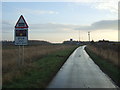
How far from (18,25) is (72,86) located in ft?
23.6

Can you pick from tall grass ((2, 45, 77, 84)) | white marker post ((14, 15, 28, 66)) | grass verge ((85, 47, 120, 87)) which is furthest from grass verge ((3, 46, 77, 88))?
grass verge ((85, 47, 120, 87))

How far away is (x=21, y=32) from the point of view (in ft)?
51.4

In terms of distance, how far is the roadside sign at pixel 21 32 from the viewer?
1546 cm

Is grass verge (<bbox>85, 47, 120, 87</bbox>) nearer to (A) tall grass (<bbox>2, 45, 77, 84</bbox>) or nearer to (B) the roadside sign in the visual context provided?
(A) tall grass (<bbox>2, 45, 77, 84</bbox>)

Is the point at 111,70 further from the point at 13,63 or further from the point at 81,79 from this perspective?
the point at 13,63

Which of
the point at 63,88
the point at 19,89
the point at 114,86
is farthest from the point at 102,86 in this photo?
the point at 19,89

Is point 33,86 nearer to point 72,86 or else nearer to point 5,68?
point 72,86

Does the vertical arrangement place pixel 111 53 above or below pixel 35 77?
above

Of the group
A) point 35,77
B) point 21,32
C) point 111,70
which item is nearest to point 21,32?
point 21,32

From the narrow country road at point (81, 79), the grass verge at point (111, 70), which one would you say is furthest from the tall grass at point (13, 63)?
the grass verge at point (111, 70)

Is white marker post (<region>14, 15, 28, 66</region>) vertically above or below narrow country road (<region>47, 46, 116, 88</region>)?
above

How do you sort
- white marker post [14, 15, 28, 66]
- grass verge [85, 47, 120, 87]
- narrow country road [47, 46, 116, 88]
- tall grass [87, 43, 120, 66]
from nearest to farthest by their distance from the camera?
narrow country road [47, 46, 116, 88] → grass verge [85, 47, 120, 87] → white marker post [14, 15, 28, 66] → tall grass [87, 43, 120, 66]

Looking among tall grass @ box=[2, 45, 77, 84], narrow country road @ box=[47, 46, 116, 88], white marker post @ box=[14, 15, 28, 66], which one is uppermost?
white marker post @ box=[14, 15, 28, 66]

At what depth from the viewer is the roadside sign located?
15.5m
